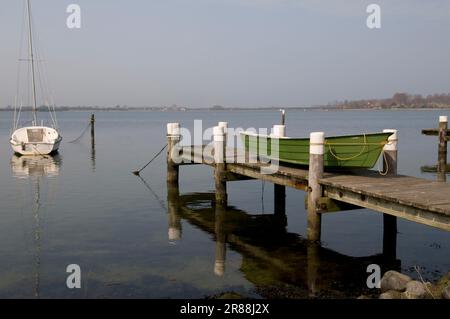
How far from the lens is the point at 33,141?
34.8 meters

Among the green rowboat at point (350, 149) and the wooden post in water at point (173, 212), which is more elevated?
the green rowboat at point (350, 149)

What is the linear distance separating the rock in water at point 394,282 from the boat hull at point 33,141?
97.2ft

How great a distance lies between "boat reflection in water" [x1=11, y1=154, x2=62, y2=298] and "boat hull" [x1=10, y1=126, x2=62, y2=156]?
558 millimetres

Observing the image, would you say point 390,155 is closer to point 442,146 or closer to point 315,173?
point 315,173

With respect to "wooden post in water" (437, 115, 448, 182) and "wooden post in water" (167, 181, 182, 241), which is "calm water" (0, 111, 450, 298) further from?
"wooden post in water" (437, 115, 448, 182)

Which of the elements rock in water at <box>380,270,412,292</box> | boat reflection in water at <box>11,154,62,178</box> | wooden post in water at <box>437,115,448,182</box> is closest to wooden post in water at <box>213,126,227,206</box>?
rock in water at <box>380,270,412,292</box>

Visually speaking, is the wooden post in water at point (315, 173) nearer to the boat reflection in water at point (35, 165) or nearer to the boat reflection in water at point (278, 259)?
the boat reflection in water at point (278, 259)

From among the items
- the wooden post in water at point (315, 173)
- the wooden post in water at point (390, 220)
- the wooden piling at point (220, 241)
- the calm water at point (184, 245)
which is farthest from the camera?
the wooden post in water at point (390, 220)

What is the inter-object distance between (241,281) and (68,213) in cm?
910

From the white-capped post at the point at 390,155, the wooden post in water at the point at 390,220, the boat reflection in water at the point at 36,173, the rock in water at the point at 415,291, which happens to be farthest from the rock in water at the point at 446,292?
the boat reflection in water at the point at 36,173

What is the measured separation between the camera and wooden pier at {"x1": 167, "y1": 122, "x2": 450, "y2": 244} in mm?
9430

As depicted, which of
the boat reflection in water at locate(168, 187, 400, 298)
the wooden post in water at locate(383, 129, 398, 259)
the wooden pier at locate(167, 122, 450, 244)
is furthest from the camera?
the wooden post in water at locate(383, 129, 398, 259)

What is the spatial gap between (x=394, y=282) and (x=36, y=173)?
23.0 metres

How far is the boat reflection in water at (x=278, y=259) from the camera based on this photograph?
1022 centimetres
